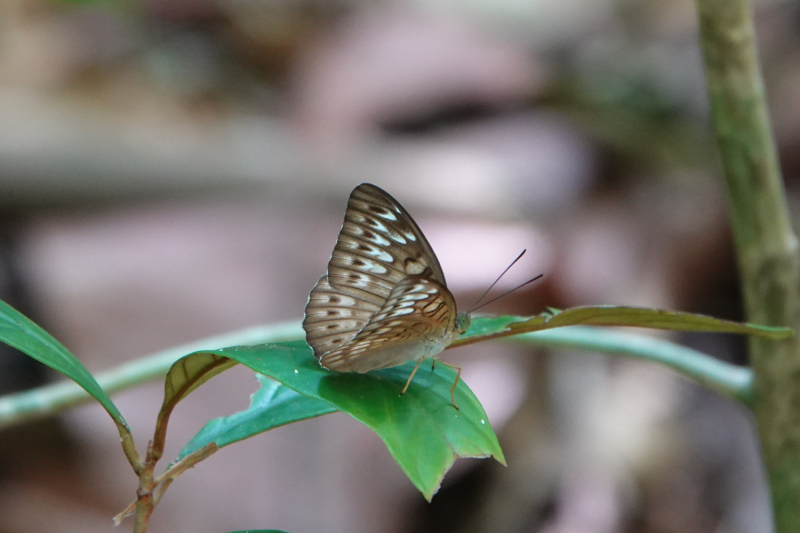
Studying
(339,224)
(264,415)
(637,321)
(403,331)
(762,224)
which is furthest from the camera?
(339,224)

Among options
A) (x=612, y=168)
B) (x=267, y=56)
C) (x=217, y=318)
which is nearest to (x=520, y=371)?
(x=217, y=318)

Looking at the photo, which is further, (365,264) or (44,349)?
(365,264)

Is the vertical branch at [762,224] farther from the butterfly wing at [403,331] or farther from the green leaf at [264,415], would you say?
the green leaf at [264,415]

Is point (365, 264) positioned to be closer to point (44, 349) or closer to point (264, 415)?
point (264, 415)

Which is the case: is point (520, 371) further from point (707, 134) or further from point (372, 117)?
point (707, 134)

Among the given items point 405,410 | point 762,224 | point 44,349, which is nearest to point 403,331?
point 405,410
